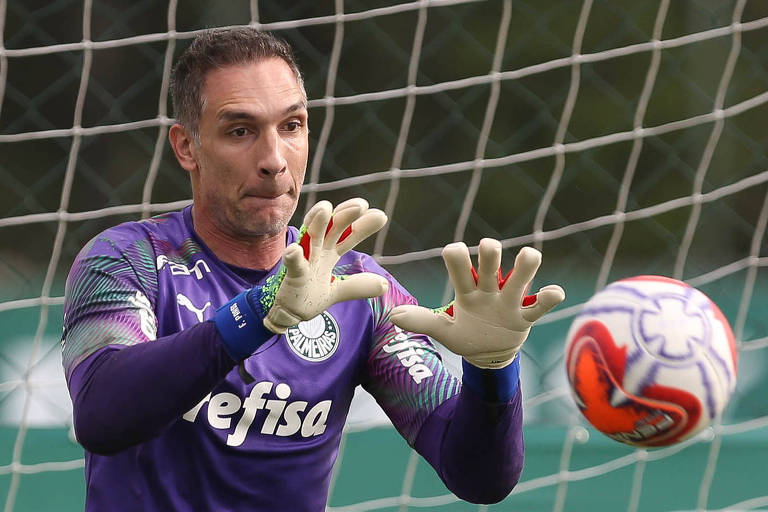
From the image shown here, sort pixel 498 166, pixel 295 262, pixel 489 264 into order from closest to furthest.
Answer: pixel 295 262 → pixel 489 264 → pixel 498 166

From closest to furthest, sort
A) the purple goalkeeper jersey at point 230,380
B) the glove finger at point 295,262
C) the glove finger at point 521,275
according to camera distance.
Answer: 1. the glove finger at point 295,262
2. the glove finger at point 521,275
3. the purple goalkeeper jersey at point 230,380

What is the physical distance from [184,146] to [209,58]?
213mm

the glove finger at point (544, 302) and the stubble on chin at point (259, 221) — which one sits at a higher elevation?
the glove finger at point (544, 302)

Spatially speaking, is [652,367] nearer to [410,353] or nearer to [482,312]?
[482,312]

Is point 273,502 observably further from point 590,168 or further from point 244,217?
point 590,168

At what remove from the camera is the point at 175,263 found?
8.40 ft

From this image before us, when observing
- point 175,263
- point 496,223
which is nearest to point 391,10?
point 175,263

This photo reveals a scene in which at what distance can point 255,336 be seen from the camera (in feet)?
7.00

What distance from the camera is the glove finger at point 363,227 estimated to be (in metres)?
2.14

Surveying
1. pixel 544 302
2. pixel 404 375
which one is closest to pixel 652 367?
pixel 544 302

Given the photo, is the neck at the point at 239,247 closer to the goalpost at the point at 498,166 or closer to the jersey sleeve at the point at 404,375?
the jersey sleeve at the point at 404,375

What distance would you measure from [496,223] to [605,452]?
3.28 metres

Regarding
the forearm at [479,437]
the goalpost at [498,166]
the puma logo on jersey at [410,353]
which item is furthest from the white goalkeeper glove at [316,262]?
the goalpost at [498,166]

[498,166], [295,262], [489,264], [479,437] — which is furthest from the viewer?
[498,166]
